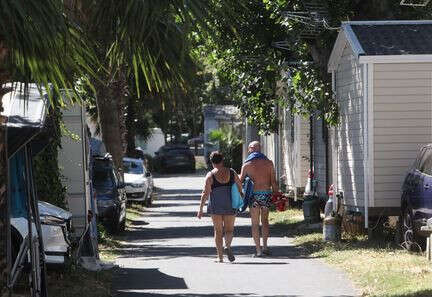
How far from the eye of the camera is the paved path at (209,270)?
1295cm

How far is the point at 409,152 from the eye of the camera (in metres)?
17.7

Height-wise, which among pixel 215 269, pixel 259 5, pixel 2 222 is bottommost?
pixel 215 269

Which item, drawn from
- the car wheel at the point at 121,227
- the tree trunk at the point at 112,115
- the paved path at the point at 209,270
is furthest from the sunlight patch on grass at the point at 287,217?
the tree trunk at the point at 112,115

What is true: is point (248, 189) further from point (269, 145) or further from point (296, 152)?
point (269, 145)

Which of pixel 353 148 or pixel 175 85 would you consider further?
pixel 353 148

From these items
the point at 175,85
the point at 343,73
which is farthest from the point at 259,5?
the point at 175,85

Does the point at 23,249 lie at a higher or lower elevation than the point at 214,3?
lower

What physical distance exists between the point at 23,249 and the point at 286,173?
20.8 metres

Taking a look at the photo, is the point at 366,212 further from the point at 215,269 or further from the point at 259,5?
the point at 259,5

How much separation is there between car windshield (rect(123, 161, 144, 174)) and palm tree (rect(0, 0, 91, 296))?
77.4 ft

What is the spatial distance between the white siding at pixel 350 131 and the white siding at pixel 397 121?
0.38 meters

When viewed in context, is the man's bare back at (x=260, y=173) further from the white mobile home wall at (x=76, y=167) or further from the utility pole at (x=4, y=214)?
the utility pole at (x=4, y=214)

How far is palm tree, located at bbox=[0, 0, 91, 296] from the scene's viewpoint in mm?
7740

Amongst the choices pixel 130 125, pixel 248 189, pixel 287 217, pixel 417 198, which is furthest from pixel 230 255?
pixel 130 125
